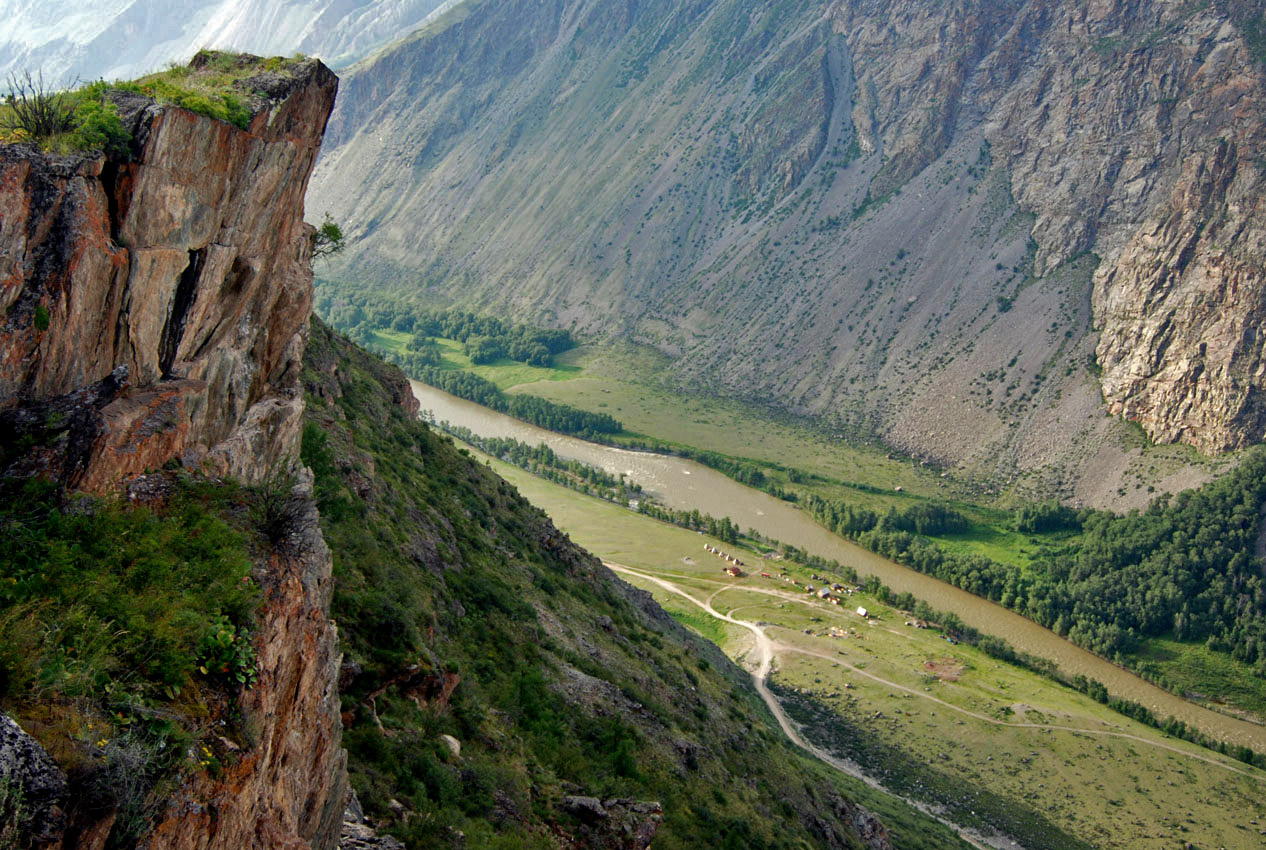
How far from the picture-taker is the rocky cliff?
35.1 ft

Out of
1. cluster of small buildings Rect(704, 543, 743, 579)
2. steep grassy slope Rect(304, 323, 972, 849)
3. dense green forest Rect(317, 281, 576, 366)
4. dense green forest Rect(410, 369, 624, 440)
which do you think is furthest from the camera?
dense green forest Rect(317, 281, 576, 366)

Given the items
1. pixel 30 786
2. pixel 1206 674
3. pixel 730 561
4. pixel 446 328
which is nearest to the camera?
pixel 30 786

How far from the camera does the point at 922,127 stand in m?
148

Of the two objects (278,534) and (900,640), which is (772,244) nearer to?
(900,640)

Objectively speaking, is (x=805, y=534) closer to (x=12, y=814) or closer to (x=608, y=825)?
(x=608, y=825)

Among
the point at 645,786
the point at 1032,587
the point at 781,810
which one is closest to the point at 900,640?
the point at 1032,587

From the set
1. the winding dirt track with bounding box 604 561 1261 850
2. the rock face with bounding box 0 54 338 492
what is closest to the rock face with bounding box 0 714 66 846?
the rock face with bounding box 0 54 338 492

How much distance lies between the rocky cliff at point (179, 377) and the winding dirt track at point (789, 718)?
152ft

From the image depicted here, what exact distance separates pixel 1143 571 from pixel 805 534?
32730 mm

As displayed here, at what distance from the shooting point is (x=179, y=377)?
47.9 ft

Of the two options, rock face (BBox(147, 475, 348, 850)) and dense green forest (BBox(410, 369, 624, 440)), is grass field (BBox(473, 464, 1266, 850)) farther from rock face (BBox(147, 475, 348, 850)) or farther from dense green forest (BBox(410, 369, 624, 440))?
rock face (BBox(147, 475, 348, 850))

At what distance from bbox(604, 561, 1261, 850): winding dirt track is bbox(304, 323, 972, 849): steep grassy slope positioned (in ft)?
20.4

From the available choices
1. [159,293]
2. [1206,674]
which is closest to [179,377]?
[159,293]

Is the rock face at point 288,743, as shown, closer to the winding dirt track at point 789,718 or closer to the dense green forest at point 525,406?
the winding dirt track at point 789,718
